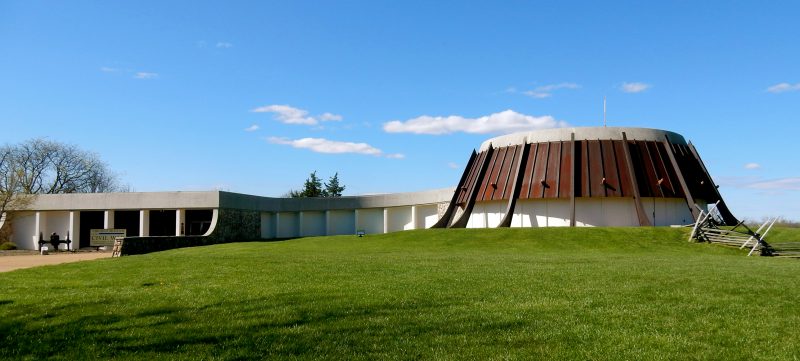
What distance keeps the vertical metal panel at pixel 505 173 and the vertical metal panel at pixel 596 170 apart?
5.65m

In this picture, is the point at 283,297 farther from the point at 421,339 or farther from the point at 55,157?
the point at 55,157

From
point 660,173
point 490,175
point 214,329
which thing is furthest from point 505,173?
point 214,329

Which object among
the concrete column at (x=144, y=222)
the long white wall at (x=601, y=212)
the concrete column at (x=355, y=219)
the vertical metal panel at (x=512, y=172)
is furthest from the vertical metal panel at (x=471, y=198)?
the concrete column at (x=144, y=222)

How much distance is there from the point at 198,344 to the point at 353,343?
197 centimetres

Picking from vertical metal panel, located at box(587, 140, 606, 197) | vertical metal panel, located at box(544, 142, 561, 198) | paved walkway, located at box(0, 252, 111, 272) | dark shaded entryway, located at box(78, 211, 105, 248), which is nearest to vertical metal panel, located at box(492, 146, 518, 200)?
vertical metal panel, located at box(544, 142, 561, 198)

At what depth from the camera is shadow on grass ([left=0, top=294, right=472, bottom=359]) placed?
777 cm

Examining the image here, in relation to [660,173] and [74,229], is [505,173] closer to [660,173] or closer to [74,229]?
[660,173]

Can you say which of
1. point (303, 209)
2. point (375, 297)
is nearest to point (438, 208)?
point (303, 209)

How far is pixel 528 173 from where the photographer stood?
45.3m

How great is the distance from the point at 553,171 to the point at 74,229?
38.1 metres

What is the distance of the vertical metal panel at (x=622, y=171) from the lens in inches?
1665

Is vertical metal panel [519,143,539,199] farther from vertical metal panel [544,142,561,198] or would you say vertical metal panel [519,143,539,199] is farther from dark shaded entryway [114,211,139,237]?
dark shaded entryway [114,211,139,237]

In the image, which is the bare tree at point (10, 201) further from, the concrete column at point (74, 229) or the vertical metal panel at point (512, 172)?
the vertical metal panel at point (512, 172)

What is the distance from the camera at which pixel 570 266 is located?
18.5 meters
